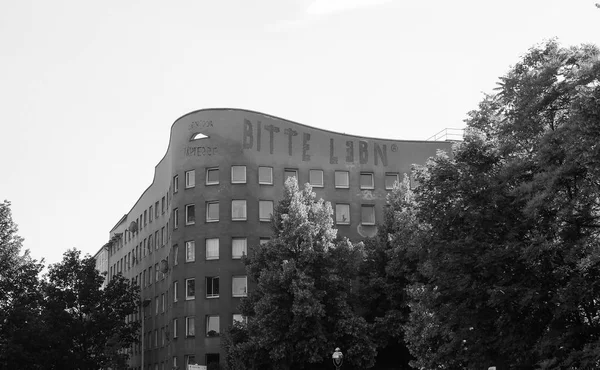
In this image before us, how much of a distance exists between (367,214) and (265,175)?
955cm

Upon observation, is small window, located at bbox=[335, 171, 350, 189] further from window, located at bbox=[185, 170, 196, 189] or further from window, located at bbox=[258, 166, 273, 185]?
window, located at bbox=[185, 170, 196, 189]

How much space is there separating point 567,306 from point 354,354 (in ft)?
86.4

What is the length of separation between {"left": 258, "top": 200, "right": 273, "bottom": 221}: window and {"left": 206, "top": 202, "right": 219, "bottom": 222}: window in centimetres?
360

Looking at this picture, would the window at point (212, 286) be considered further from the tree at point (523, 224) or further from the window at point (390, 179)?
the tree at point (523, 224)

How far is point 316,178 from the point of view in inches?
2692

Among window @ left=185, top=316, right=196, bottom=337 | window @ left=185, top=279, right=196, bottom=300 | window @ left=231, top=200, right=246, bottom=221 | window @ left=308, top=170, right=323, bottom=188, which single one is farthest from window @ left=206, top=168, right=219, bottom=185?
window @ left=185, top=316, right=196, bottom=337

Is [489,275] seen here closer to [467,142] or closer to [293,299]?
[467,142]

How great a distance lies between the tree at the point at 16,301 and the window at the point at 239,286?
1725 centimetres

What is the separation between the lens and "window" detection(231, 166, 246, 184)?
219 feet

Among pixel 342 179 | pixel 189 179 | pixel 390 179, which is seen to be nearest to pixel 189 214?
pixel 189 179

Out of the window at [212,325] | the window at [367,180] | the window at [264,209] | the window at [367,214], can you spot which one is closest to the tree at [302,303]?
the window at [212,325]

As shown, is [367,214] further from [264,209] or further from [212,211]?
[212,211]

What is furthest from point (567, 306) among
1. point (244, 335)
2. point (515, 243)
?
point (244, 335)

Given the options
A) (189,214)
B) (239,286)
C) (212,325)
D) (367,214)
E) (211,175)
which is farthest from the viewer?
(367,214)
